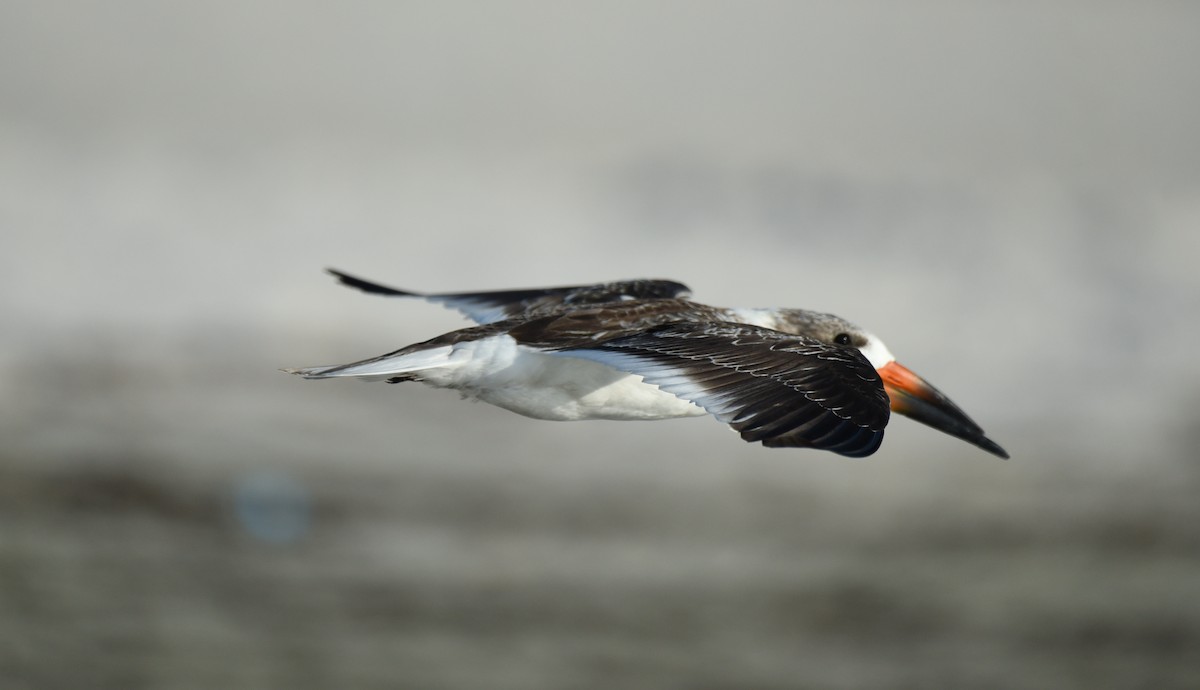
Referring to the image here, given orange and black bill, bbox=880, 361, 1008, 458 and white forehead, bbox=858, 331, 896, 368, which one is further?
white forehead, bbox=858, 331, 896, 368

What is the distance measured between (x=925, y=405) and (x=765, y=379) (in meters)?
1.61

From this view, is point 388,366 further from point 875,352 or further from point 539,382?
point 875,352

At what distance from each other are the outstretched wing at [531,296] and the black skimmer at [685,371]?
0.84ft

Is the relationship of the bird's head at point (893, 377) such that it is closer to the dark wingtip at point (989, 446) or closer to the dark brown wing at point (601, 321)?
the dark wingtip at point (989, 446)

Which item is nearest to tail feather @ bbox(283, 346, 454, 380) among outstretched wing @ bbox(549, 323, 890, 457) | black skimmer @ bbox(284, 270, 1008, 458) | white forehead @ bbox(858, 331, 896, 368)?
black skimmer @ bbox(284, 270, 1008, 458)

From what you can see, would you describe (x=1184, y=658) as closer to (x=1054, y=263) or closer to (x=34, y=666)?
(x=1054, y=263)

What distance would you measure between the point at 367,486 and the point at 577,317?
8019 millimetres

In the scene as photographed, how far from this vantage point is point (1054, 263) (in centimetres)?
1780

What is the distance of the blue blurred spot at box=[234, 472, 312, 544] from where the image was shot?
14.5 meters

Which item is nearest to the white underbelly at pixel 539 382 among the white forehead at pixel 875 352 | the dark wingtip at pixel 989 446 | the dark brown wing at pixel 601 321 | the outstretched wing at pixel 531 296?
the dark brown wing at pixel 601 321

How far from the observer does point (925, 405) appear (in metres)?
7.98

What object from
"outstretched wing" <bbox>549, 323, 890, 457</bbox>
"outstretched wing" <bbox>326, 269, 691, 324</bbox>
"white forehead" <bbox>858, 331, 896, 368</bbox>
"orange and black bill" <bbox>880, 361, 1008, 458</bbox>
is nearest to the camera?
"outstretched wing" <bbox>549, 323, 890, 457</bbox>

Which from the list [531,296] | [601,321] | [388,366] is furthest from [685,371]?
[531,296]

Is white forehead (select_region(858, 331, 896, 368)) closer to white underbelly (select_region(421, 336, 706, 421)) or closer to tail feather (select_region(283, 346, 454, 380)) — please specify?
white underbelly (select_region(421, 336, 706, 421))
